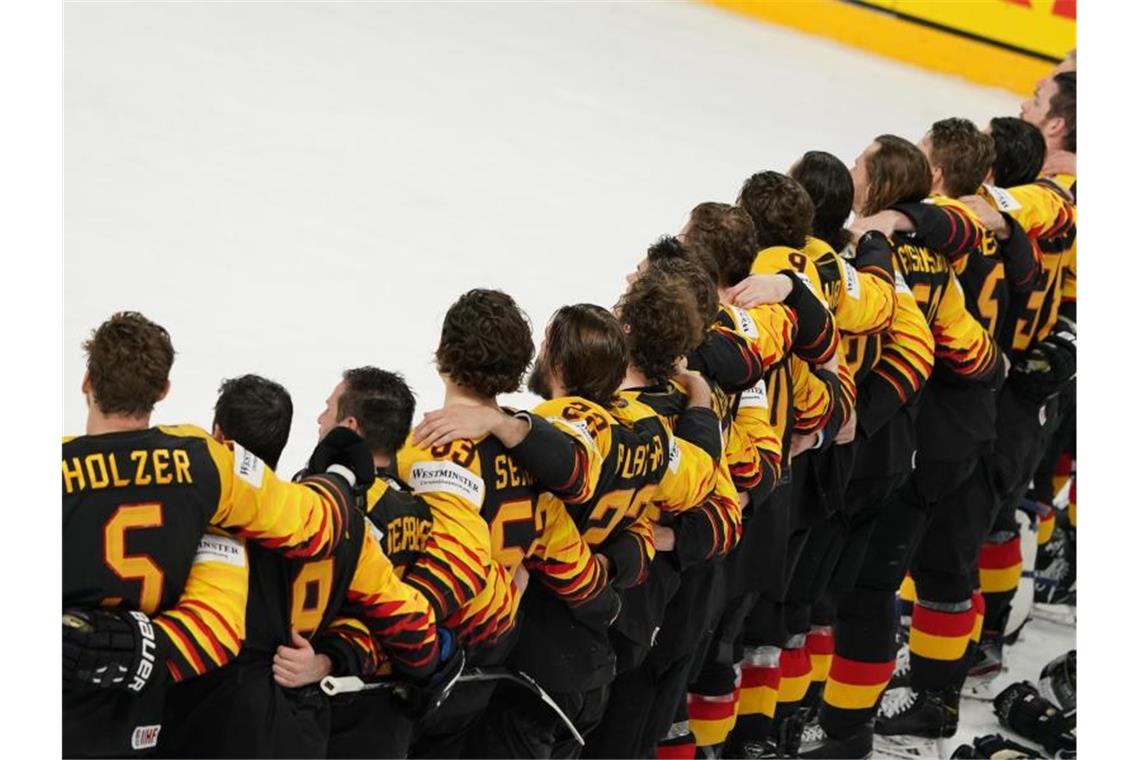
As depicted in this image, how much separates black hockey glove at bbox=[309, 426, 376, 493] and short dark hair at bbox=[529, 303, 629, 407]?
657 mm

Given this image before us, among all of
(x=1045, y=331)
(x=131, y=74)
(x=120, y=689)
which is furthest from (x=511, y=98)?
(x=120, y=689)

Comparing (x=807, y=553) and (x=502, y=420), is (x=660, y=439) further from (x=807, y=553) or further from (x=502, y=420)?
(x=807, y=553)

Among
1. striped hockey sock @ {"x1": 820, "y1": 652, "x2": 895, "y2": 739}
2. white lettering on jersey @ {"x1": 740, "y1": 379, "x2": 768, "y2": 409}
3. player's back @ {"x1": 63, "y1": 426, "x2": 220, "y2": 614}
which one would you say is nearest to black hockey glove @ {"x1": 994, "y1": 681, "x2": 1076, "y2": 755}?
striped hockey sock @ {"x1": 820, "y1": 652, "x2": 895, "y2": 739}

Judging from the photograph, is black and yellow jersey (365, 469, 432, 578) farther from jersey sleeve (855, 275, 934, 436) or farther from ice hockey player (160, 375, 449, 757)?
jersey sleeve (855, 275, 934, 436)

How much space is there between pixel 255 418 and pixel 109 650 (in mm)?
686

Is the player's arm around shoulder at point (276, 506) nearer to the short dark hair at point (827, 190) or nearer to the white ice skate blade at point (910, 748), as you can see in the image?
the short dark hair at point (827, 190)

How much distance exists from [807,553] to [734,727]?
1.84ft

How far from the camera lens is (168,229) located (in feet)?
25.9

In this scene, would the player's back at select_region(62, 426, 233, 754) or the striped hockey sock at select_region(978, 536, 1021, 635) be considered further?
the striped hockey sock at select_region(978, 536, 1021, 635)

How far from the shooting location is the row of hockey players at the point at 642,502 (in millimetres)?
3570

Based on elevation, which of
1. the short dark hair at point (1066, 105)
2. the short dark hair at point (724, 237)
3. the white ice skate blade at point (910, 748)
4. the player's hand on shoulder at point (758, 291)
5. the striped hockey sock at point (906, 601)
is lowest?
the white ice skate blade at point (910, 748)

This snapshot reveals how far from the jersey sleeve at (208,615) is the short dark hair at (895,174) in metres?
3.06

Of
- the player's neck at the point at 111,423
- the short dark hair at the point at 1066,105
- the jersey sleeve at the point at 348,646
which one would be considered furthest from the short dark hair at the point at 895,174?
the player's neck at the point at 111,423

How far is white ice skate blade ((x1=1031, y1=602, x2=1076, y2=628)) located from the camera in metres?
7.82
